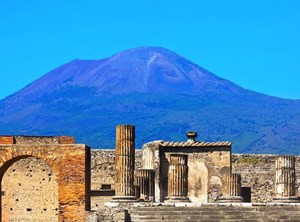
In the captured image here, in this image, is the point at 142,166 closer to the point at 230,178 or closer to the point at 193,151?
the point at 193,151

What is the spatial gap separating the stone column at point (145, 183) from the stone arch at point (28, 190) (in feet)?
18.9

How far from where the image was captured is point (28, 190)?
43.9 m

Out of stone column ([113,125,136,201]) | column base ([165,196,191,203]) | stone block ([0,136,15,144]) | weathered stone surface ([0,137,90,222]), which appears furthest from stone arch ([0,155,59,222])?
→ weathered stone surface ([0,137,90,222])

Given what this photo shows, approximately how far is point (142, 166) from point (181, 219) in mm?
14849

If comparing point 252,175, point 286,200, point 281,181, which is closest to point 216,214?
point 286,200

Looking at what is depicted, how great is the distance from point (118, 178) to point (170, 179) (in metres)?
3.54

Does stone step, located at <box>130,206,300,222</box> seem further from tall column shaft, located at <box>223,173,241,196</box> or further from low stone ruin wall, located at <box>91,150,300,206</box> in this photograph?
low stone ruin wall, located at <box>91,150,300,206</box>

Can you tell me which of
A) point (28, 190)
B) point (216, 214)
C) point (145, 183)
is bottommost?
point (216, 214)

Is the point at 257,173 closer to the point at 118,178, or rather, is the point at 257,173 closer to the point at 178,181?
the point at 178,181

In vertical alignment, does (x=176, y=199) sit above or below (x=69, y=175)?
below

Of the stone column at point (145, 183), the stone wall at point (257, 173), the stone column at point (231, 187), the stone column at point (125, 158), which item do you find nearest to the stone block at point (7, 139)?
the stone column at point (145, 183)

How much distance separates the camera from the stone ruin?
31906 millimetres

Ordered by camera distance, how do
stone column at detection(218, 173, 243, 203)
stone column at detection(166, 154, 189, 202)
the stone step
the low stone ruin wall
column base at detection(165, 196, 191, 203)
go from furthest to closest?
1. the low stone ruin wall
2. stone column at detection(218, 173, 243, 203)
3. stone column at detection(166, 154, 189, 202)
4. column base at detection(165, 196, 191, 203)
5. the stone step

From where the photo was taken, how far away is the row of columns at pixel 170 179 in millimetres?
34062
